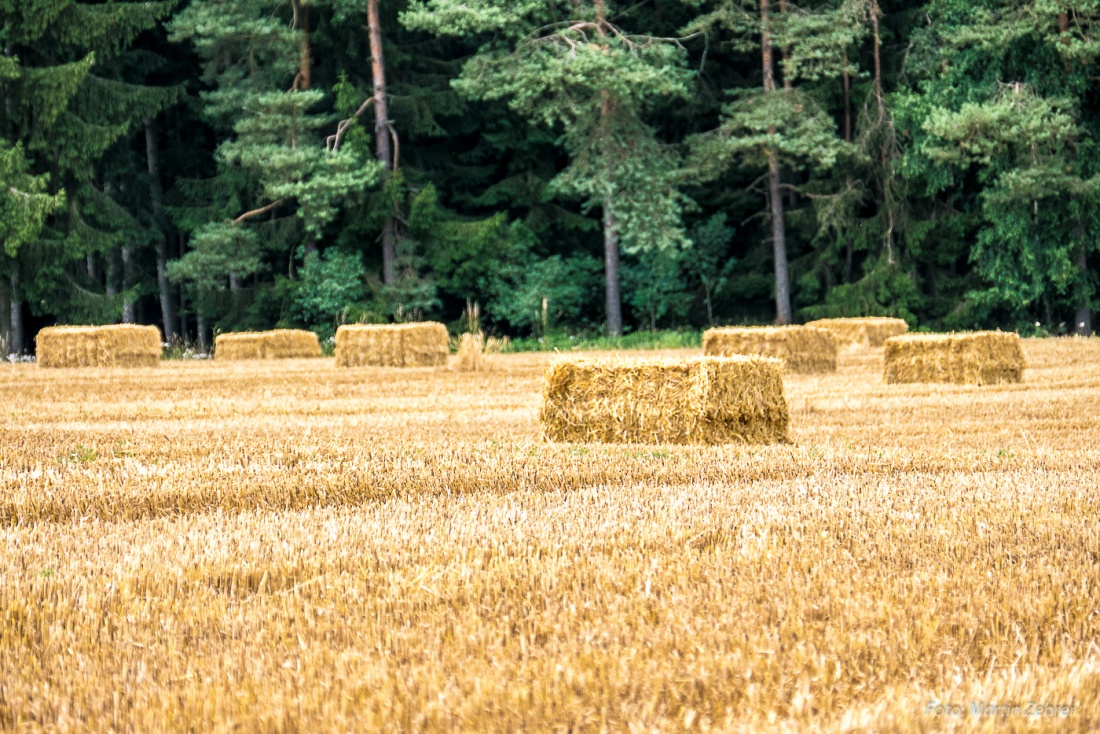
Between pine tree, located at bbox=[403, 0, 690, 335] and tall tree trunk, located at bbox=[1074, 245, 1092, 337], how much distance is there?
862 cm

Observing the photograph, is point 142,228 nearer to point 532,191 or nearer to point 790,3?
point 532,191

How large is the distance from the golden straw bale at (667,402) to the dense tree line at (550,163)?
18643 mm

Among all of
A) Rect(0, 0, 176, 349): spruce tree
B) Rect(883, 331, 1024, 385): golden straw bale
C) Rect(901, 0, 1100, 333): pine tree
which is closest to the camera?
Rect(883, 331, 1024, 385): golden straw bale

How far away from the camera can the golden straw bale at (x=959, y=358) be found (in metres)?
15.4

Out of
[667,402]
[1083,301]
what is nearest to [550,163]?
[1083,301]

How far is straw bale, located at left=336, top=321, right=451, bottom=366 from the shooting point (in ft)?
66.5

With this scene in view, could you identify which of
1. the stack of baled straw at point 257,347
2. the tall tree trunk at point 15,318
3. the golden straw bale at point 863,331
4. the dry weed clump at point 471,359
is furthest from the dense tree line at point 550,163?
the dry weed clump at point 471,359

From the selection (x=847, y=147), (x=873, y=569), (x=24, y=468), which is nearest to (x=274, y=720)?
(x=873, y=569)

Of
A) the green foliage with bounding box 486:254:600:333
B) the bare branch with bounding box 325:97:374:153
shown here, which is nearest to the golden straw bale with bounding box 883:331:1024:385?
the green foliage with bounding box 486:254:600:333

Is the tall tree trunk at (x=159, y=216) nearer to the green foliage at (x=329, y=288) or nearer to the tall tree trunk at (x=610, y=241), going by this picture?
the green foliage at (x=329, y=288)

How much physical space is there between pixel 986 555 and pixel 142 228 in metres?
30.8

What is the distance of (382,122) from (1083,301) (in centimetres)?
1629

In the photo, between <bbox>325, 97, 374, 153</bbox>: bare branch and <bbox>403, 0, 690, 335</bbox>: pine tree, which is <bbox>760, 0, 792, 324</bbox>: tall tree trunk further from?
<bbox>325, 97, 374, 153</bbox>: bare branch

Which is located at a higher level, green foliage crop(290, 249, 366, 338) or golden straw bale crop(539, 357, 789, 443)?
green foliage crop(290, 249, 366, 338)
